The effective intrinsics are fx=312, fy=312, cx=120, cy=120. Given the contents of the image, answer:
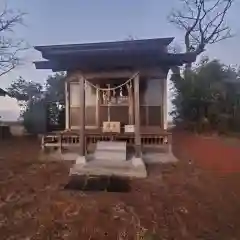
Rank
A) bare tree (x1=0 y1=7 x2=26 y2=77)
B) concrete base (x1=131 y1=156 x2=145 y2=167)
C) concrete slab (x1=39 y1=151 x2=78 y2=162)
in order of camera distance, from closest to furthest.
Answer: concrete base (x1=131 y1=156 x2=145 y2=167) < concrete slab (x1=39 y1=151 x2=78 y2=162) < bare tree (x1=0 y1=7 x2=26 y2=77)

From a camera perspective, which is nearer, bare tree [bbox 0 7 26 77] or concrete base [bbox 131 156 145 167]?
concrete base [bbox 131 156 145 167]

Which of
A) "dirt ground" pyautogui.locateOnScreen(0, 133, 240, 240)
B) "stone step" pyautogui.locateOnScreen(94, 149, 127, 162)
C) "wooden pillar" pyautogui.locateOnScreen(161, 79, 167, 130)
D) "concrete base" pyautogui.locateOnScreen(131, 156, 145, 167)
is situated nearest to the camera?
"dirt ground" pyautogui.locateOnScreen(0, 133, 240, 240)

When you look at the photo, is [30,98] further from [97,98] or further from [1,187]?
[1,187]

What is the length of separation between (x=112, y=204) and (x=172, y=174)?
224cm

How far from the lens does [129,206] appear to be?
463 cm

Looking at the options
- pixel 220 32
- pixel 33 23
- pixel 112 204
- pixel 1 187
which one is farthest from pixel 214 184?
pixel 220 32

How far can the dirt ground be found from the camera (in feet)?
12.4

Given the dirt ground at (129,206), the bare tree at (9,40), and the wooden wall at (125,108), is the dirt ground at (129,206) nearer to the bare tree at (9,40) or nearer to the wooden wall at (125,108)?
the wooden wall at (125,108)

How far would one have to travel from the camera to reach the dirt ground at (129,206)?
149 inches

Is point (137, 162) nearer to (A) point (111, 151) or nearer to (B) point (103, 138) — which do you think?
(A) point (111, 151)

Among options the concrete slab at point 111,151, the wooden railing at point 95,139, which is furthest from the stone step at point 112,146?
the wooden railing at point 95,139

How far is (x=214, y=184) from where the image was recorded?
228 inches

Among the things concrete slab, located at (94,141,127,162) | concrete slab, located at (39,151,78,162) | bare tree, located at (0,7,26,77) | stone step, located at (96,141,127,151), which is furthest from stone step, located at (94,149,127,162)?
bare tree, located at (0,7,26,77)

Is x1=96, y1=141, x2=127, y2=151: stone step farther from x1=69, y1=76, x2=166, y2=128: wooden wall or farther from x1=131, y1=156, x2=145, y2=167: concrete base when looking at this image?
x1=69, y1=76, x2=166, y2=128: wooden wall
